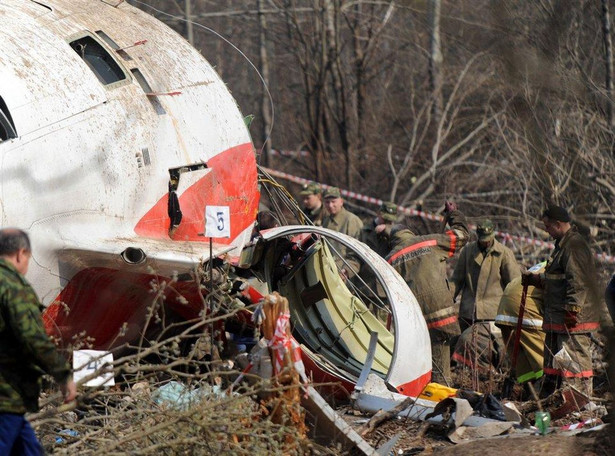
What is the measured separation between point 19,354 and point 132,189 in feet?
11.2

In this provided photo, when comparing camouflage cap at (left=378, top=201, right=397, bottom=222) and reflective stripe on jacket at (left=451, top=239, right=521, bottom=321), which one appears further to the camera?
camouflage cap at (left=378, top=201, right=397, bottom=222)

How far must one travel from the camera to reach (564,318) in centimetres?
958

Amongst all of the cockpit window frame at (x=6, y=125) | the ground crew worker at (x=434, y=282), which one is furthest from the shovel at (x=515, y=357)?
the cockpit window frame at (x=6, y=125)

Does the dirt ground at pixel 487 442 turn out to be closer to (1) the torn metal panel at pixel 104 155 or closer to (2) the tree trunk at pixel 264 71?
(1) the torn metal panel at pixel 104 155

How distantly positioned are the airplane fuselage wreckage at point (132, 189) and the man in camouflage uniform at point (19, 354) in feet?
3.62

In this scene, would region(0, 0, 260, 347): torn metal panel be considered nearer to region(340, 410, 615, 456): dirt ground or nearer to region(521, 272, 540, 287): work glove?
region(340, 410, 615, 456): dirt ground

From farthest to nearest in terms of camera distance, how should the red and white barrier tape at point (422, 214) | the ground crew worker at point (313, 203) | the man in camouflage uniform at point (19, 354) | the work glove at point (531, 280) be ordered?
the ground crew worker at point (313, 203) < the red and white barrier tape at point (422, 214) < the work glove at point (531, 280) < the man in camouflage uniform at point (19, 354)

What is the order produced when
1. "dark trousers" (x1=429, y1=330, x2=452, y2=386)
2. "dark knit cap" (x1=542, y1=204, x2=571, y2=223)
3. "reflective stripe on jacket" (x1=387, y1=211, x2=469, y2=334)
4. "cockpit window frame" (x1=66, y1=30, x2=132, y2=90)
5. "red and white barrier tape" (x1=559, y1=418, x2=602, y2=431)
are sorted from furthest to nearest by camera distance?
"reflective stripe on jacket" (x1=387, y1=211, x2=469, y2=334) < "dark trousers" (x1=429, y1=330, x2=452, y2=386) < "dark knit cap" (x1=542, y1=204, x2=571, y2=223) < "cockpit window frame" (x1=66, y1=30, x2=132, y2=90) < "red and white barrier tape" (x1=559, y1=418, x2=602, y2=431)

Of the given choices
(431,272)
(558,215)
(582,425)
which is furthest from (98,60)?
(582,425)

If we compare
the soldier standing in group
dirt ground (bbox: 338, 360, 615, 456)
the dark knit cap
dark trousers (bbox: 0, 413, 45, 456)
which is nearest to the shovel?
dirt ground (bbox: 338, 360, 615, 456)

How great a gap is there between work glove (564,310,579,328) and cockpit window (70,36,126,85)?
4621 mm

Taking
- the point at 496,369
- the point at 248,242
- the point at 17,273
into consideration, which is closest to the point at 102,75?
the point at 248,242

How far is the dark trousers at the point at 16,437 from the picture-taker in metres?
4.97

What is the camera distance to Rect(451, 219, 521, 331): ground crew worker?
461 inches
